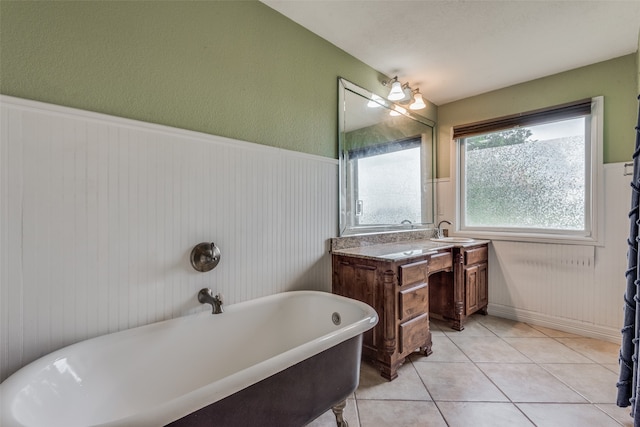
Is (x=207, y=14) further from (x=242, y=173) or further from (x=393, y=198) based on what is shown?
(x=393, y=198)

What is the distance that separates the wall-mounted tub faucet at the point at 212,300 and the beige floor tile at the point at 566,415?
5.69 ft

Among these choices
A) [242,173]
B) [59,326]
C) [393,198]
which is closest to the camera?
[59,326]

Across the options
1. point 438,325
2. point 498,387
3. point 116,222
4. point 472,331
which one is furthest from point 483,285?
point 116,222

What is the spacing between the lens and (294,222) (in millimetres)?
1909

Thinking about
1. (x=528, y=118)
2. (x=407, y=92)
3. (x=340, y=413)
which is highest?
(x=407, y=92)

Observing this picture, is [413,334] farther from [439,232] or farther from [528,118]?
[528,118]

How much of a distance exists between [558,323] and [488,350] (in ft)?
3.14

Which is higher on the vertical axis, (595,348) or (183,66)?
(183,66)

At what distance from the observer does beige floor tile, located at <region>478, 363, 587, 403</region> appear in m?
1.60

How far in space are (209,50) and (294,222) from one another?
1.14m

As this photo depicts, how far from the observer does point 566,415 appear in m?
1.46

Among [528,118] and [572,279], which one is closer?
[572,279]

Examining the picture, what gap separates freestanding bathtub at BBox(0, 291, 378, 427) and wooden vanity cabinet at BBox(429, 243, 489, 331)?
1.48m

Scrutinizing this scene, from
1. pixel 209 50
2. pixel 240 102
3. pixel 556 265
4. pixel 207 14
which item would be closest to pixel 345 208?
pixel 240 102
